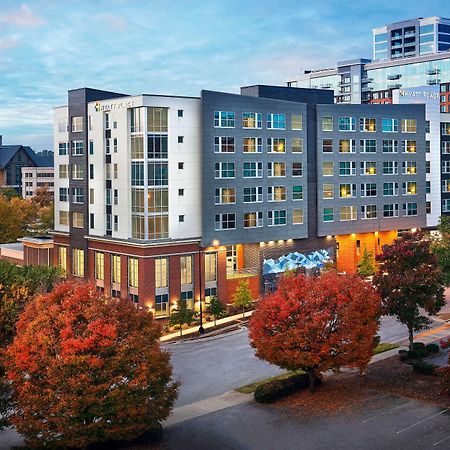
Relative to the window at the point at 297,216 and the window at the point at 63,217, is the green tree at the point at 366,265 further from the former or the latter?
the window at the point at 63,217

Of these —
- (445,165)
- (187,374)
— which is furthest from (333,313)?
(445,165)

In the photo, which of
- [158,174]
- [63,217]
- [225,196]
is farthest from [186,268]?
[63,217]

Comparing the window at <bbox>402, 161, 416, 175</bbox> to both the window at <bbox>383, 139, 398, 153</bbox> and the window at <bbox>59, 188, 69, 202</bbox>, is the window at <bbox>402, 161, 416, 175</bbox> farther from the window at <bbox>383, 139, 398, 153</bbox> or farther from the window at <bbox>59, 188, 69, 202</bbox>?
the window at <bbox>59, 188, 69, 202</bbox>

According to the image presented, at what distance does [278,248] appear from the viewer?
8712 cm

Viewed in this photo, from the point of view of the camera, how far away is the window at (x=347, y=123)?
92.8 m

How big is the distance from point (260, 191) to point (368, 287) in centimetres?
3852

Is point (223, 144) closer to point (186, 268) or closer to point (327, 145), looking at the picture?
point (186, 268)

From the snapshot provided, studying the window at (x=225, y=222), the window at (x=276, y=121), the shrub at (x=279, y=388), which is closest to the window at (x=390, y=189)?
the window at (x=276, y=121)

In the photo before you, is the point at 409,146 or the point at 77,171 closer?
the point at 77,171

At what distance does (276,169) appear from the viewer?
8606cm

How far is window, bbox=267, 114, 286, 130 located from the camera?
280 feet

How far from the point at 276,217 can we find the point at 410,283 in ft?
118

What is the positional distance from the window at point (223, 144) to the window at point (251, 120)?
2.98 metres

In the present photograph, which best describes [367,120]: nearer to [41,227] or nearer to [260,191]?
[260,191]
